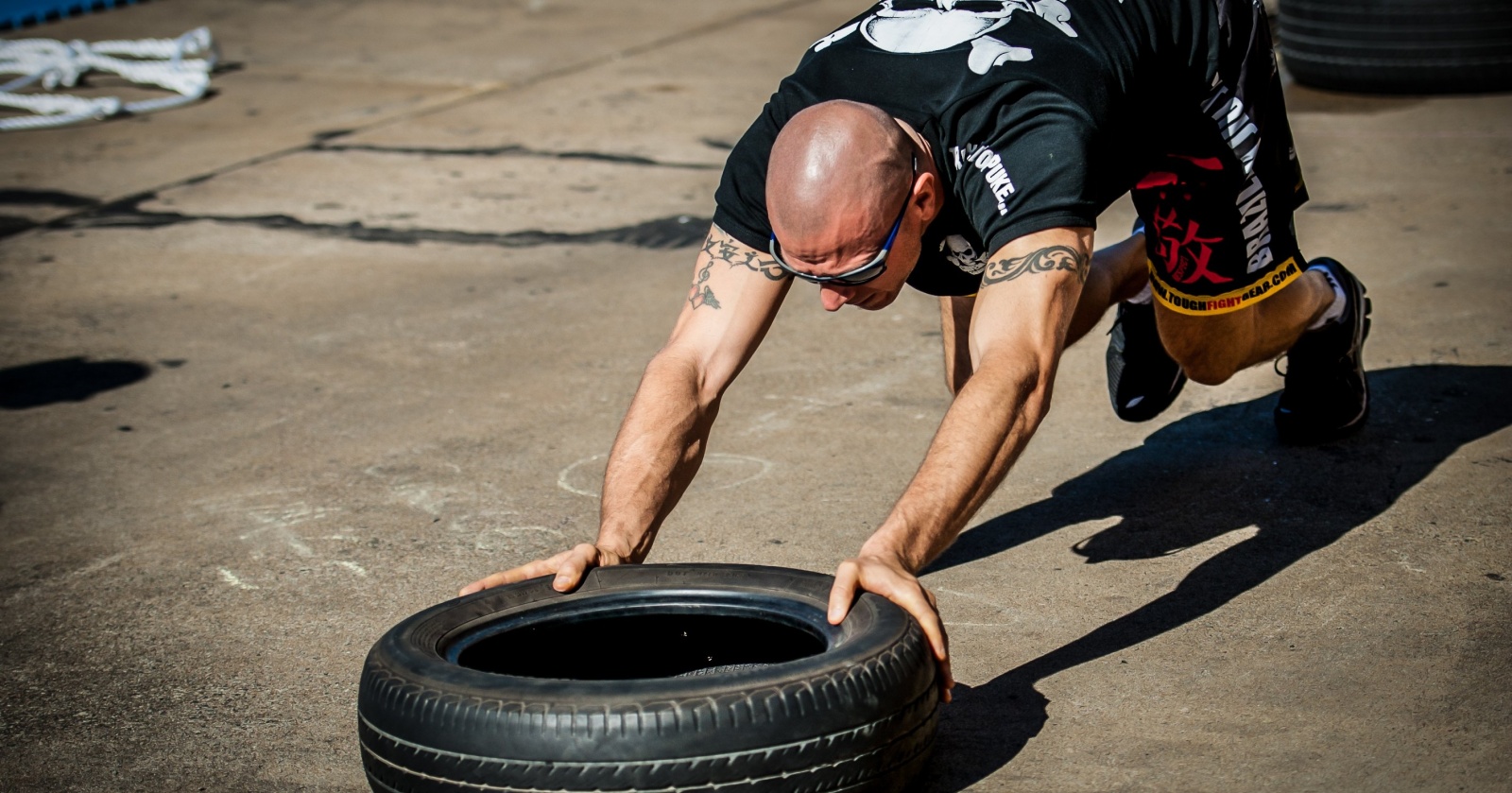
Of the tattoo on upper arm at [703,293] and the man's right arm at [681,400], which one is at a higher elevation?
the tattoo on upper arm at [703,293]

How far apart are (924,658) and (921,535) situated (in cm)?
20

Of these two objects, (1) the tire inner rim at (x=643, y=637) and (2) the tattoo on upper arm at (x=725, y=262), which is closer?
(1) the tire inner rim at (x=643, y=637)

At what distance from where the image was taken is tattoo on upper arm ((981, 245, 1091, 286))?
233 centimetres

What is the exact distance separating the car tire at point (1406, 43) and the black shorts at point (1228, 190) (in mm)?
4404

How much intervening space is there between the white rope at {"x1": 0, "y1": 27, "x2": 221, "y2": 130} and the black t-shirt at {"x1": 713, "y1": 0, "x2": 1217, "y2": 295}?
6662mm

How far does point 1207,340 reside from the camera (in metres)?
3.28

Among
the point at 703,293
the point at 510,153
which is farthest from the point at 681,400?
the point at 510,153

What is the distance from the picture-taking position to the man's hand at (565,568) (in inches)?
92.3

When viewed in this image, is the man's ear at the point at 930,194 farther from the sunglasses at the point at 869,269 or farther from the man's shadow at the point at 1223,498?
the man's shadow at the point at 1223,498

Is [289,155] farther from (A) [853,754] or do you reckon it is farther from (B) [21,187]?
(A) [853,754]

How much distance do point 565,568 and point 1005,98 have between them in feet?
3.58

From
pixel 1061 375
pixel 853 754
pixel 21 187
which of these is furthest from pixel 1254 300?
pixel 21 187

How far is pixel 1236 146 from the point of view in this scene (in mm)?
3016

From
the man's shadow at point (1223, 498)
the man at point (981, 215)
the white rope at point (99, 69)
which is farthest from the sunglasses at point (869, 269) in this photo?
the white rope at point (99, 69)
